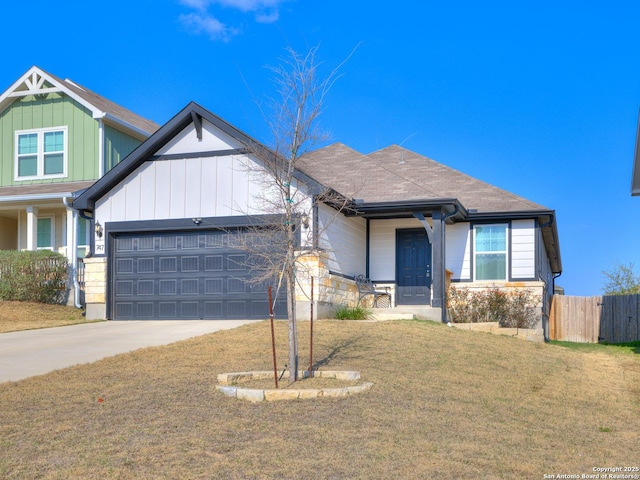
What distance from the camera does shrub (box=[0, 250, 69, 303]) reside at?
21.6 meters

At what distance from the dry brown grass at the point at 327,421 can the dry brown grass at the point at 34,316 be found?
261 inches

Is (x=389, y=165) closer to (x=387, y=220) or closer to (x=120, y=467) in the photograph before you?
(x=387, y=220)

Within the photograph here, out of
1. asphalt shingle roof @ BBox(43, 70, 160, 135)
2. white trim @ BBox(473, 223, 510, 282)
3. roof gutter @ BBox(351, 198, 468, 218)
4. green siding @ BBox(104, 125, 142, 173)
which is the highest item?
asphalt shingle roof @ BBox(43, 70, 160, 135)

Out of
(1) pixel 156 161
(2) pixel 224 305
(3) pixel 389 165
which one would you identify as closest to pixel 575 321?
(3) pixel 389 165

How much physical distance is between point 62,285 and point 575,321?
15.1 m

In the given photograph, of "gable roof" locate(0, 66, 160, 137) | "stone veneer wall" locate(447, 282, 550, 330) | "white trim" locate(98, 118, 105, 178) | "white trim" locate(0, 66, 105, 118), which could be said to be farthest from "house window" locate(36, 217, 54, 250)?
"stone veneer wall" locate(447, 282, 550, 330)

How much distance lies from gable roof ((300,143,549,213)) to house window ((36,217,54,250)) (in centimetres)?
838

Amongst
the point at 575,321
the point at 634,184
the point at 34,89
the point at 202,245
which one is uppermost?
the point at 34,89

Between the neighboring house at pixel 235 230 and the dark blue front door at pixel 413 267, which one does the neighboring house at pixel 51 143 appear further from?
the dark blue front door at pixel 413 267

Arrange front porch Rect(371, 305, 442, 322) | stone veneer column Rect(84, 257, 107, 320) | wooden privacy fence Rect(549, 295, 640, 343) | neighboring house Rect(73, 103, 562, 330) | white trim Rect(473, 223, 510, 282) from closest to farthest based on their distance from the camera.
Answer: front porch Rect(371, 305, 442, 322)
neighboring house Rect(73, 103, 562, 330)
stone veneer column Rect(84, 257, 107, 320)
white trim Rect(473, 223, 510, 282)
wooden privacy fence Rect(549, 295, 640, 343)

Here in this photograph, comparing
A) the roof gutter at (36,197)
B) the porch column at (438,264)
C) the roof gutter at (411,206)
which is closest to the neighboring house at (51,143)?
the roof gutter at (36,197)

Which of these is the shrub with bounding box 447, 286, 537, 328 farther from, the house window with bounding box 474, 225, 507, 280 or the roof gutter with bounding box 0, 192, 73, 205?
the roof gutter with bounding box 0, 192, 73, 205

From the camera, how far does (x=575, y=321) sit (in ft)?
76.4

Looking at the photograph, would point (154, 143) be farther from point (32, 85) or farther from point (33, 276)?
point (32, 85)
